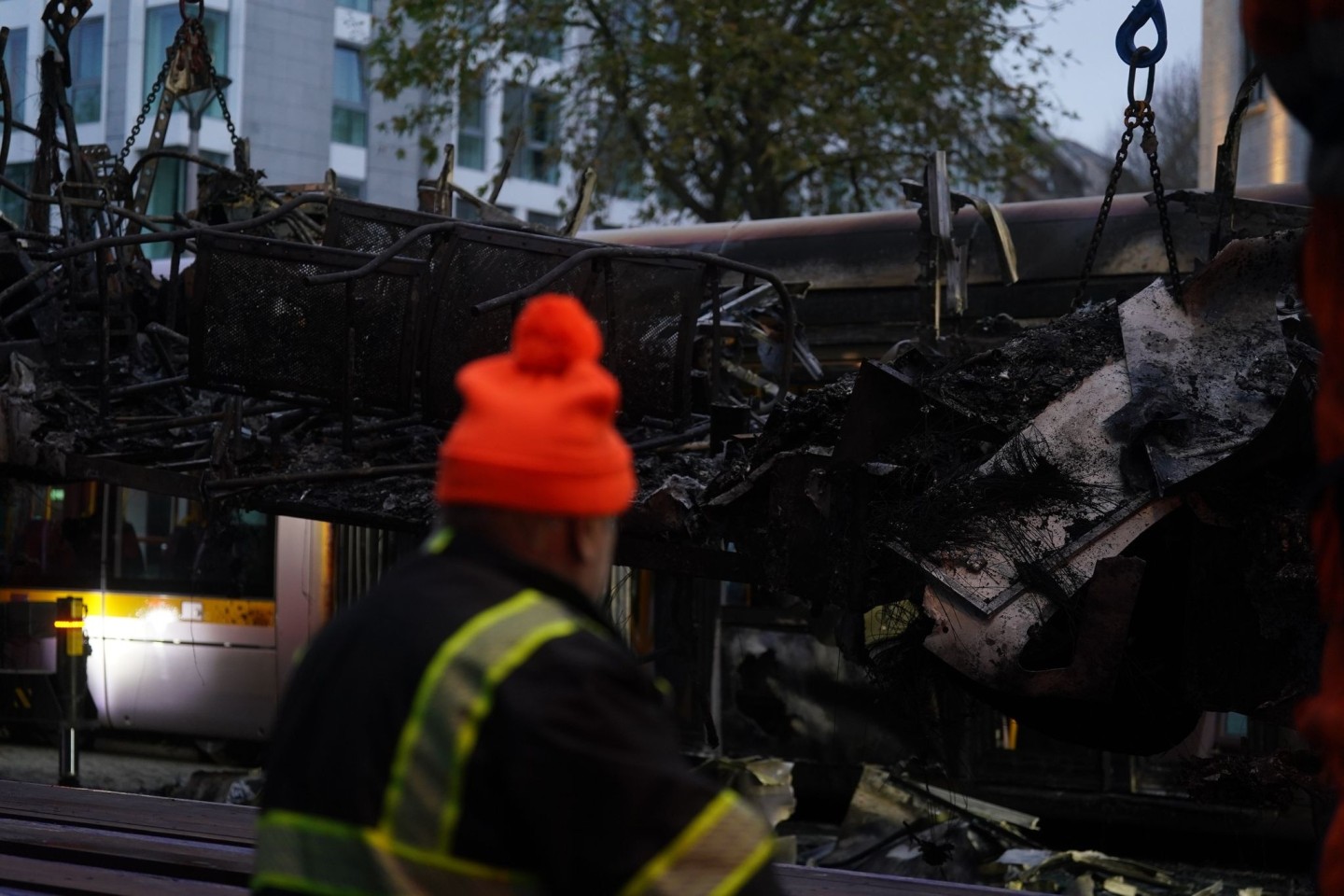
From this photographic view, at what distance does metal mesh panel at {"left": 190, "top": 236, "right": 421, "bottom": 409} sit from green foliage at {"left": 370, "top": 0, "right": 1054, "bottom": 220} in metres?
12.8

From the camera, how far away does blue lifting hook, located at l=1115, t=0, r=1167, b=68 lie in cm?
541

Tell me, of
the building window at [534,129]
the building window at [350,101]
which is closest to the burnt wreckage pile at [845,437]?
the building window at [534,129]

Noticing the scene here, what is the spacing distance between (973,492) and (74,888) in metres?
2.78

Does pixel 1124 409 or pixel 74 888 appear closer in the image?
pixel 74 888

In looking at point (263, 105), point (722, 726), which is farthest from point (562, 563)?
point (263, 105)

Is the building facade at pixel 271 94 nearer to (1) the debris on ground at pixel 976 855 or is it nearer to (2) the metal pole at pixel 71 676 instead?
(2) the metal pole at pixel 71 676

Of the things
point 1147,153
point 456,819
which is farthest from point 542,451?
point 1147,153

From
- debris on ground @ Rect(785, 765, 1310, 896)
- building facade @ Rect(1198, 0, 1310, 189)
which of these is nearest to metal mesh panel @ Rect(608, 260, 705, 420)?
debris on ground @ Rect(785, 765, 1310, 896)

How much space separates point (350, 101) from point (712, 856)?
30.2 m

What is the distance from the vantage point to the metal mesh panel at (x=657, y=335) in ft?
22.3

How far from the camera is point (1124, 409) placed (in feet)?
16.9

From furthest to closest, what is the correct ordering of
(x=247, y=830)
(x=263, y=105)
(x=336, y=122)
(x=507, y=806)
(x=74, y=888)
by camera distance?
(x=336, y=122)
(x=263, y=105)
(x=247, y=830)
(x=74, y=888)
(x=507, y=806)

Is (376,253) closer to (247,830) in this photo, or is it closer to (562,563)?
(247,830)

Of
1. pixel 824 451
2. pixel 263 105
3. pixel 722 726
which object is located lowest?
pixel 722 726
